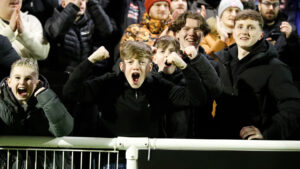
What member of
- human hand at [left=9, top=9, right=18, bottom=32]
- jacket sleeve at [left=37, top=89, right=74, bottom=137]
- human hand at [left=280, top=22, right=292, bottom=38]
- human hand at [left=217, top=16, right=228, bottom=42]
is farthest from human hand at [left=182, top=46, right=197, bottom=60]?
human hand at [left=9, top=9, right=18, bottom=32]

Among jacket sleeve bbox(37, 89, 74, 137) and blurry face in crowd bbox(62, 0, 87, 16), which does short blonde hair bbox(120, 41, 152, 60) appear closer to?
jacket sleeve bbox(37, 89, 74, 137)

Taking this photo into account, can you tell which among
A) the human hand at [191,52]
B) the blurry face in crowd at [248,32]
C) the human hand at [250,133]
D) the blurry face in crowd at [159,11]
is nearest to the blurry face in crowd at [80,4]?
the blurry face in crowd at [159,11]

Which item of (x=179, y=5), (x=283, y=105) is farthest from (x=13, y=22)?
(x=283, y=105)

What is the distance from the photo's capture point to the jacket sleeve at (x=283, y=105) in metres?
3.54

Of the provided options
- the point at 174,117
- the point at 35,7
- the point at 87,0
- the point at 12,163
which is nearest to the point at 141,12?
the point at 87,0

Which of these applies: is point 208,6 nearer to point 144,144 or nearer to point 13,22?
point 13,22

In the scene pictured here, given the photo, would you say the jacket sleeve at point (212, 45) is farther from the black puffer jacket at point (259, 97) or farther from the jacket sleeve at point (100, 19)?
the jacket sleeve at point (100, 19)

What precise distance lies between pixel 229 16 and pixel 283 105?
3.41 feet

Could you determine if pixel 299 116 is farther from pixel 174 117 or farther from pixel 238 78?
pixel 174 117

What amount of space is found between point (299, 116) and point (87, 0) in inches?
80.2

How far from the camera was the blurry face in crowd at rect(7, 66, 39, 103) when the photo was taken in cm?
304

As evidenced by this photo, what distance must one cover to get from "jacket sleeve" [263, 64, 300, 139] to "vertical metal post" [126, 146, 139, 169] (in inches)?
54.2

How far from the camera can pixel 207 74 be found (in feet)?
11.3

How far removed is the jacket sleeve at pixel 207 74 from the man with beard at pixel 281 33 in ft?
2.78
